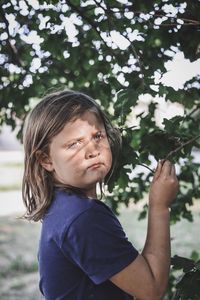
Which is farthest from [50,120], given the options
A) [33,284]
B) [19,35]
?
[33,284]

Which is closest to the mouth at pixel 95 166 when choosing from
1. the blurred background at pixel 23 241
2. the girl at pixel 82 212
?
the girl at pixel 82 212

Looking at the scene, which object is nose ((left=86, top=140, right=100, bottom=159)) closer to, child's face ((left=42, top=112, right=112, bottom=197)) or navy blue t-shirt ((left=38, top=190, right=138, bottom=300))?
child's face ((left=42, top=112, right=112, bottom=197))

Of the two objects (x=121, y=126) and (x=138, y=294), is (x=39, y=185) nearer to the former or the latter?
(x=121, y=126)

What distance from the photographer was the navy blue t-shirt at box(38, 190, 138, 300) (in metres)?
1.43

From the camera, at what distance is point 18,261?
5.92 metres

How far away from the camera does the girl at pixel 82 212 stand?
144cm

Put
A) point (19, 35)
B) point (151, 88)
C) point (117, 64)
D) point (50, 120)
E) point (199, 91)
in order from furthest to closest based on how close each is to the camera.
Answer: point (19, 35) < point (117, 64) < point (199, 91) < point (151, 88) < point (50, 120)

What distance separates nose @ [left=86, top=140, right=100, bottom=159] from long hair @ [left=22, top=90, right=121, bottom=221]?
123 mm

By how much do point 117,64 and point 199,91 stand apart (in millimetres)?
434

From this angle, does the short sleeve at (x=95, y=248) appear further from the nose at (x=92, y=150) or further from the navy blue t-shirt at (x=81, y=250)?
the nose at (x=92, y=150)

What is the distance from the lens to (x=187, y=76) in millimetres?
2230

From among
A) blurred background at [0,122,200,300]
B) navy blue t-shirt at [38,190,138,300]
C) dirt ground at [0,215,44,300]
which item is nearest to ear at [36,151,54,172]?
navy blue t-shirt at [38,190,138,300]

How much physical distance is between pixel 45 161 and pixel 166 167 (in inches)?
17.8

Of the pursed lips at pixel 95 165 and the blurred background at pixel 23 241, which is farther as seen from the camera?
the blurred background at pixel 23 241
